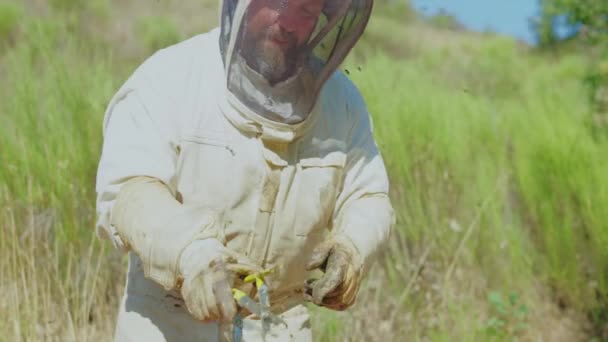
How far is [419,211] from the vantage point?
4781mm

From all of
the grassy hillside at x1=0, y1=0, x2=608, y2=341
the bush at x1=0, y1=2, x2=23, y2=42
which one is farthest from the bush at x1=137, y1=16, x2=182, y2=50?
the grassy hillside at x1=0, y1=0, x2=608, y2=341

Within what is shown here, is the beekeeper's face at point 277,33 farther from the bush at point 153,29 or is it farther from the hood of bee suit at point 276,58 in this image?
the bush at point 153,29

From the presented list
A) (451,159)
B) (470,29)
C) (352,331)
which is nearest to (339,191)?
(352,331)

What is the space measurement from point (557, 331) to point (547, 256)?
1.29 feet

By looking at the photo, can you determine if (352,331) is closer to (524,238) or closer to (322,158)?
(524,238)

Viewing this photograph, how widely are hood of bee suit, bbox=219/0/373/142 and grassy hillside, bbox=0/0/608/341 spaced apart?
60.6 inches

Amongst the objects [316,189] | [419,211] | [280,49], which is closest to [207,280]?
[316,189]

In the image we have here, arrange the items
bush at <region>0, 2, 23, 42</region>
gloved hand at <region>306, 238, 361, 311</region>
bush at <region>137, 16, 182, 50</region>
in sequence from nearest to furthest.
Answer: gloved hand at <region>306, 238, 361, 311</region> < bush at <region>0, 2, 23, 42</region> < bush at <region>137, 16, 182, 50</region>

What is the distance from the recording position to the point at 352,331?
4117 mm

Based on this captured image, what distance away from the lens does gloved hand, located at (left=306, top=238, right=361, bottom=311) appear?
2.24 metres

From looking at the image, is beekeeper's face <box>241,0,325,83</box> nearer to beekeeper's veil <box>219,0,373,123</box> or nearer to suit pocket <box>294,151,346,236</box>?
beekeeper's veil <box>219,0,373,123</box>

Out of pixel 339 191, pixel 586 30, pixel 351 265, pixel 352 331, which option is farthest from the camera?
pixel 586 30

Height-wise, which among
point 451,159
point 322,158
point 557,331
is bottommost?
point 557,331

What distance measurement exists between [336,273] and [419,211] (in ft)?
8.46
